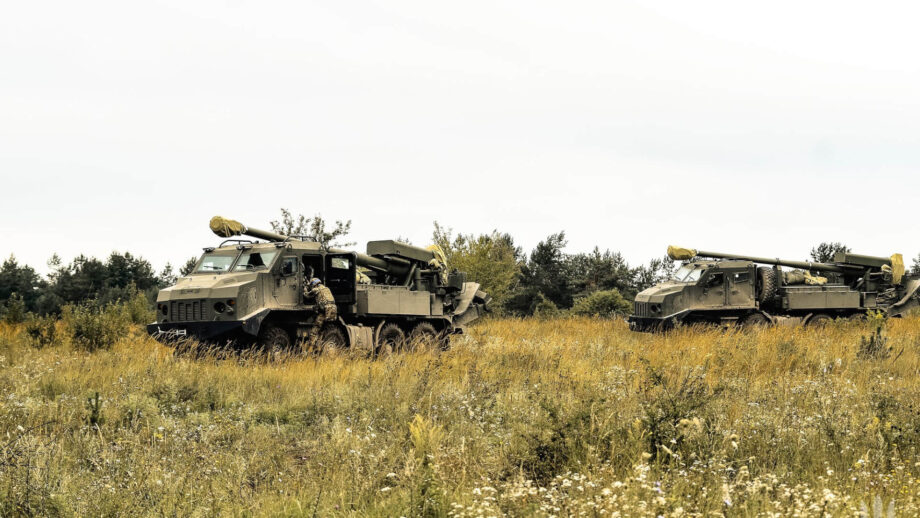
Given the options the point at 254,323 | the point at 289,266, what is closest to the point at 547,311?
the point at 289,266

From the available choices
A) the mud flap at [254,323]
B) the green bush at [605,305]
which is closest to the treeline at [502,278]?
the green bush at [605,305]

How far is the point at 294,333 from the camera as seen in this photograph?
1452 cm

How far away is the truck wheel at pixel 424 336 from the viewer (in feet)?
52.9

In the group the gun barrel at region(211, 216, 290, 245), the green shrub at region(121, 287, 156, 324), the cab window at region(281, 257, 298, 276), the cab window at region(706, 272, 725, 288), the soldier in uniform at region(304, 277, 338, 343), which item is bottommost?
the green shrub at region(121, 287, 156, 324)

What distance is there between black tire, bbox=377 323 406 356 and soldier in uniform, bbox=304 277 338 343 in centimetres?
166

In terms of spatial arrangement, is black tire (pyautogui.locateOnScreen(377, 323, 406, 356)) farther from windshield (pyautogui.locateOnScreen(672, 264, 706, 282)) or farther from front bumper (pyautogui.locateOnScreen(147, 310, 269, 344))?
windshield (pyautogui.locateOnScreen(672, 264, 706, 282))

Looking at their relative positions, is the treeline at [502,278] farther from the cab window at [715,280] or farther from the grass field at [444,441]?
the grass field at [444,441]

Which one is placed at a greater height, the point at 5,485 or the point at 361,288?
the point at 361,288

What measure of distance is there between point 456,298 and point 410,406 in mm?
10403

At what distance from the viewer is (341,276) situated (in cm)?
1592

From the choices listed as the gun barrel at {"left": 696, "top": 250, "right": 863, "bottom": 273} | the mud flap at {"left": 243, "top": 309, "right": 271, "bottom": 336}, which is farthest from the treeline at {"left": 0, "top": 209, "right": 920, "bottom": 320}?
the mud flap at {"left": 243, "top": 309, "right": 271, "bottom": 336}

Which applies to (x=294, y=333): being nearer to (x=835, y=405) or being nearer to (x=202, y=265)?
(x=202, y=265)

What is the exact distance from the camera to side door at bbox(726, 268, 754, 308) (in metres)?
A: 20.0

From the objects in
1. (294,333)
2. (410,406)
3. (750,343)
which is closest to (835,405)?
(410,406)
